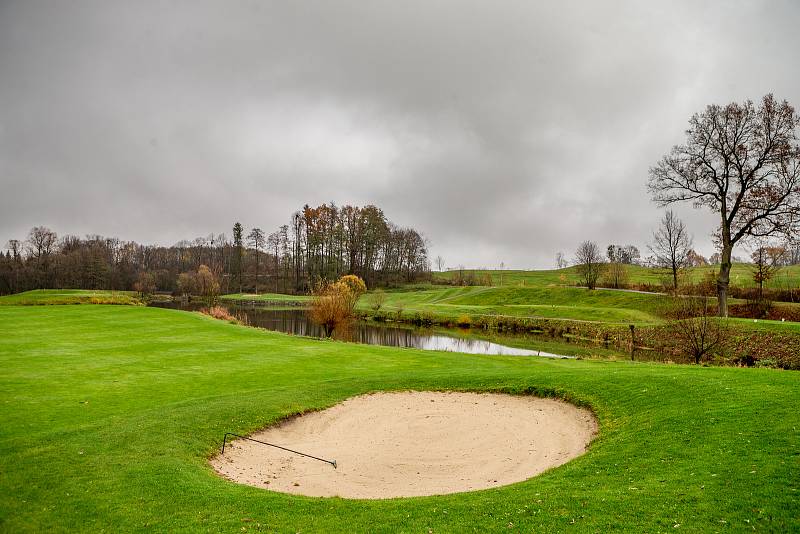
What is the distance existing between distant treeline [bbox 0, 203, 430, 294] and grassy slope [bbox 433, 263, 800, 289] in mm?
25220

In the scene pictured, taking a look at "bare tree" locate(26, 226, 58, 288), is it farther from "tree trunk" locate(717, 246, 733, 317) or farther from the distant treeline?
"tree trunk" locate(717, 246, 733, 317)

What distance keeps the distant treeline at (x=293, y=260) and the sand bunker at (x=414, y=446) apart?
74.1 m

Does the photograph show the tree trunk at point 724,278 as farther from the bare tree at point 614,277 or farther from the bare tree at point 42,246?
the bare tree at point 42,246

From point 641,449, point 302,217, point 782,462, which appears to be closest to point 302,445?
point 641,449

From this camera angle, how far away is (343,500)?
7.50 meters

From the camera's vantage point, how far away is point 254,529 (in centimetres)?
638

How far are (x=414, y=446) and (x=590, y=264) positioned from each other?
6352cm

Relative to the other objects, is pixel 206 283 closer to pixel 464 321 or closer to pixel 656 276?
pixel 464 321

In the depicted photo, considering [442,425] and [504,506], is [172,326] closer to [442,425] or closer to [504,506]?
[442,425]

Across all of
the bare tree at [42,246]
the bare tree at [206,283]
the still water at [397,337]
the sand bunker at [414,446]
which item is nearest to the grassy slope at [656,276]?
the still water at [397,337]

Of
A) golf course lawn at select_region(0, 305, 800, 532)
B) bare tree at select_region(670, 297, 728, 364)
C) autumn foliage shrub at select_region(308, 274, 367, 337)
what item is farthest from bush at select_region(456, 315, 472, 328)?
golf course lawn at select_region(0, 305, 800, 532)

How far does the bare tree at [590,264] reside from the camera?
214 feet

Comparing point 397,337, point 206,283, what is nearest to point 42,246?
point 206,283

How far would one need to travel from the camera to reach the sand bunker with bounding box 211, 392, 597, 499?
9.20 m
